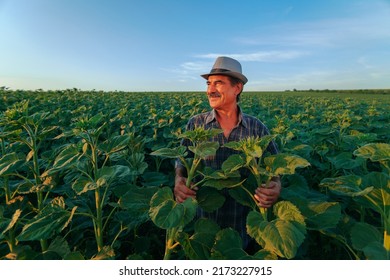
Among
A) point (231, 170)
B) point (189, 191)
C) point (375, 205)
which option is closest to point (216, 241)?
point (189, 191)

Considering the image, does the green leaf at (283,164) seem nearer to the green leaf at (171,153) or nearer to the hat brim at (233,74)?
the green leaf at (171,153)

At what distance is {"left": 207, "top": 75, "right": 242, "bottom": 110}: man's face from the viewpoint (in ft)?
9.75

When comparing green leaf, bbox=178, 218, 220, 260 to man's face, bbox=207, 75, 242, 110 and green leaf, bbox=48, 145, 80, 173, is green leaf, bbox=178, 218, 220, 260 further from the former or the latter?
man's face, bbox=207, 75, 242, 110

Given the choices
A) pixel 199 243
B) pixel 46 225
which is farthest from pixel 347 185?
pixel 46 225

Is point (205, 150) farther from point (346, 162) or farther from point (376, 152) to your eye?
point (346, 162)

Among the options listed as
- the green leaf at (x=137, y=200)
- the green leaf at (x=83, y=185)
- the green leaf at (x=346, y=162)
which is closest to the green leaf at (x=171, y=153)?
the green leaf at (x=137, y=200)

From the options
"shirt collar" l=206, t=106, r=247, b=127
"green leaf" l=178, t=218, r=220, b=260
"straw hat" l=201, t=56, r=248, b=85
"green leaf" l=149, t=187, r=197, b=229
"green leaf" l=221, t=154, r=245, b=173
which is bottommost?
"green leaf" l=178, t=218, r=220, b=260

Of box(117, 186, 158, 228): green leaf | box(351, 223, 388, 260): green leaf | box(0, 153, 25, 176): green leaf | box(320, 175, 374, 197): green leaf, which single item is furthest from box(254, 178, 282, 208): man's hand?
box(0, 153, 25, 176): green leaf

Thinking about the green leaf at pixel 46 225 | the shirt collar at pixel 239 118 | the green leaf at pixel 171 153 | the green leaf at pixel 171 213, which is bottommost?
the green leaf at pixel 46 225

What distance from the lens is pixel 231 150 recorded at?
317 cm

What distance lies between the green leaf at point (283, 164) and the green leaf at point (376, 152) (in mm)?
519

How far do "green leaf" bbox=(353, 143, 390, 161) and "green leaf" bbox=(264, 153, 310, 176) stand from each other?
1.70 ft

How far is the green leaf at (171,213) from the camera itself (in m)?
1.80
